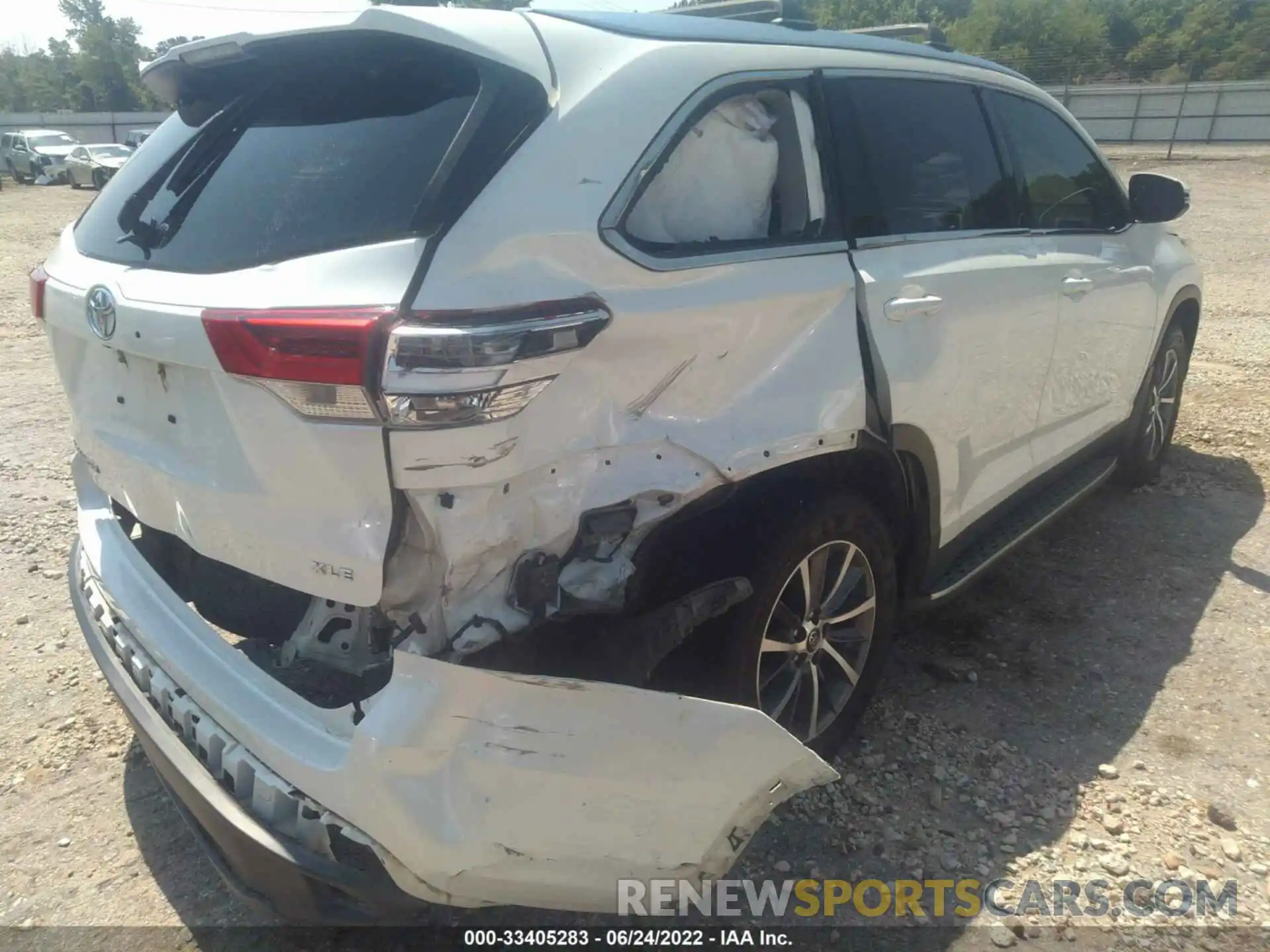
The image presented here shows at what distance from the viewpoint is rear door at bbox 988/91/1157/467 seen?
3447 millimetres

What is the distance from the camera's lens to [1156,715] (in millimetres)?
3174

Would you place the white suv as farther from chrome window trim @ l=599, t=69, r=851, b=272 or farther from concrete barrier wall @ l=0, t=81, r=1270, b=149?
concrete barrier wall @ l=0, t=81, r=1270, b=149

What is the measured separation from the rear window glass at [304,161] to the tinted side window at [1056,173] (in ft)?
7.44

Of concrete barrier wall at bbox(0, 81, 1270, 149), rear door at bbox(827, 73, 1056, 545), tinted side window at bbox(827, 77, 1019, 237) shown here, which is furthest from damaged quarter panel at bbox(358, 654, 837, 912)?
concrete barrier wall at bbox(0, 81, 1270, 149)

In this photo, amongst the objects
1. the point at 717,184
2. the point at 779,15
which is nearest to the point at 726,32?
the point at 717,184

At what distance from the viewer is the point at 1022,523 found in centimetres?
359

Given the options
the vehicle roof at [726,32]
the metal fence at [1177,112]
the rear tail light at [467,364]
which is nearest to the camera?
the rear tail light at [467,364]

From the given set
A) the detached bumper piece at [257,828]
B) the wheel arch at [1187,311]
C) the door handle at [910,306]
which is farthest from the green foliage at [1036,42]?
the detached bumper piece at [257,828]

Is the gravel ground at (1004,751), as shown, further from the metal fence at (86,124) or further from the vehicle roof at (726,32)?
the metal fence at (86,124)

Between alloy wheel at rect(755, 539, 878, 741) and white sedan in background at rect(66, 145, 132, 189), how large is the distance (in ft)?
93.1

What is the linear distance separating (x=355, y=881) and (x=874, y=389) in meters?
1.69

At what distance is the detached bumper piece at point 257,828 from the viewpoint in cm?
178

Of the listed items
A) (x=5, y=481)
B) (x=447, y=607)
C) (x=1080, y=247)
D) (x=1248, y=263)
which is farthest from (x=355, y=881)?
(x=1248, y=263)

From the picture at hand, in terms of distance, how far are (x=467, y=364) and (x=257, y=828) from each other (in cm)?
98
